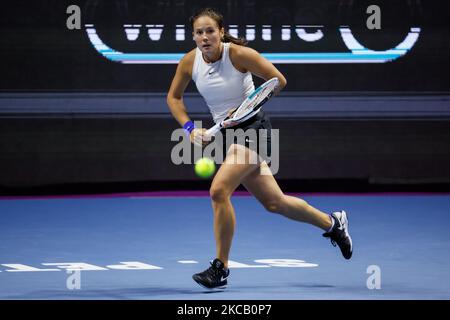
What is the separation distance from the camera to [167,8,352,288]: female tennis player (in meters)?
6.62

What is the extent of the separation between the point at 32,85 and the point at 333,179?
3365 mm

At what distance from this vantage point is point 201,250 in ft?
27.2

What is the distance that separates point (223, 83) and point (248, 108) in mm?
255

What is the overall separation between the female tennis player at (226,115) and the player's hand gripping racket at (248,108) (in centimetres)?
8

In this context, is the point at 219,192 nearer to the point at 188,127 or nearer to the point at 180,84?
the point at 188,127


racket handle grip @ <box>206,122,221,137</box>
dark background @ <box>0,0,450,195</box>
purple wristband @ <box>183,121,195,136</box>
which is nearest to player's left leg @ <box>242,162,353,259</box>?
racket handle grip @ <box>206,122,221,137</box>

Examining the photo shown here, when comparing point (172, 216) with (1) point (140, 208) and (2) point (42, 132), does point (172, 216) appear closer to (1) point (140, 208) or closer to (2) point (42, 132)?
(1) point (140, 208)

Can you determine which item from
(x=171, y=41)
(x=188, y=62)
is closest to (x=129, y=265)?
(x=188, y=62)

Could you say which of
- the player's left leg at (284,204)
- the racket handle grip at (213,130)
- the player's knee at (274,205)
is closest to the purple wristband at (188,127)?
the racket handle grip at (213,130)

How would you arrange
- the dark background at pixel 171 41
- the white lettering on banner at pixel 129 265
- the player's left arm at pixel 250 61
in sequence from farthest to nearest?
1. the dark background at pixel 171 41
2. the white lettering on banner at pixel 129 265
3. the player's left arm at pixel 250 61

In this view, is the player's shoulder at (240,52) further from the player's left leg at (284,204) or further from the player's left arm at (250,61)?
the player's left leg at (284,204)

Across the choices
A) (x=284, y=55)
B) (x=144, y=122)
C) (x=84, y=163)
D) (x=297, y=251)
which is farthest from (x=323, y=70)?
(x=297, y=251)

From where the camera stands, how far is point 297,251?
8.20 metres

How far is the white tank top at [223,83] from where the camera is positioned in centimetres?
674
